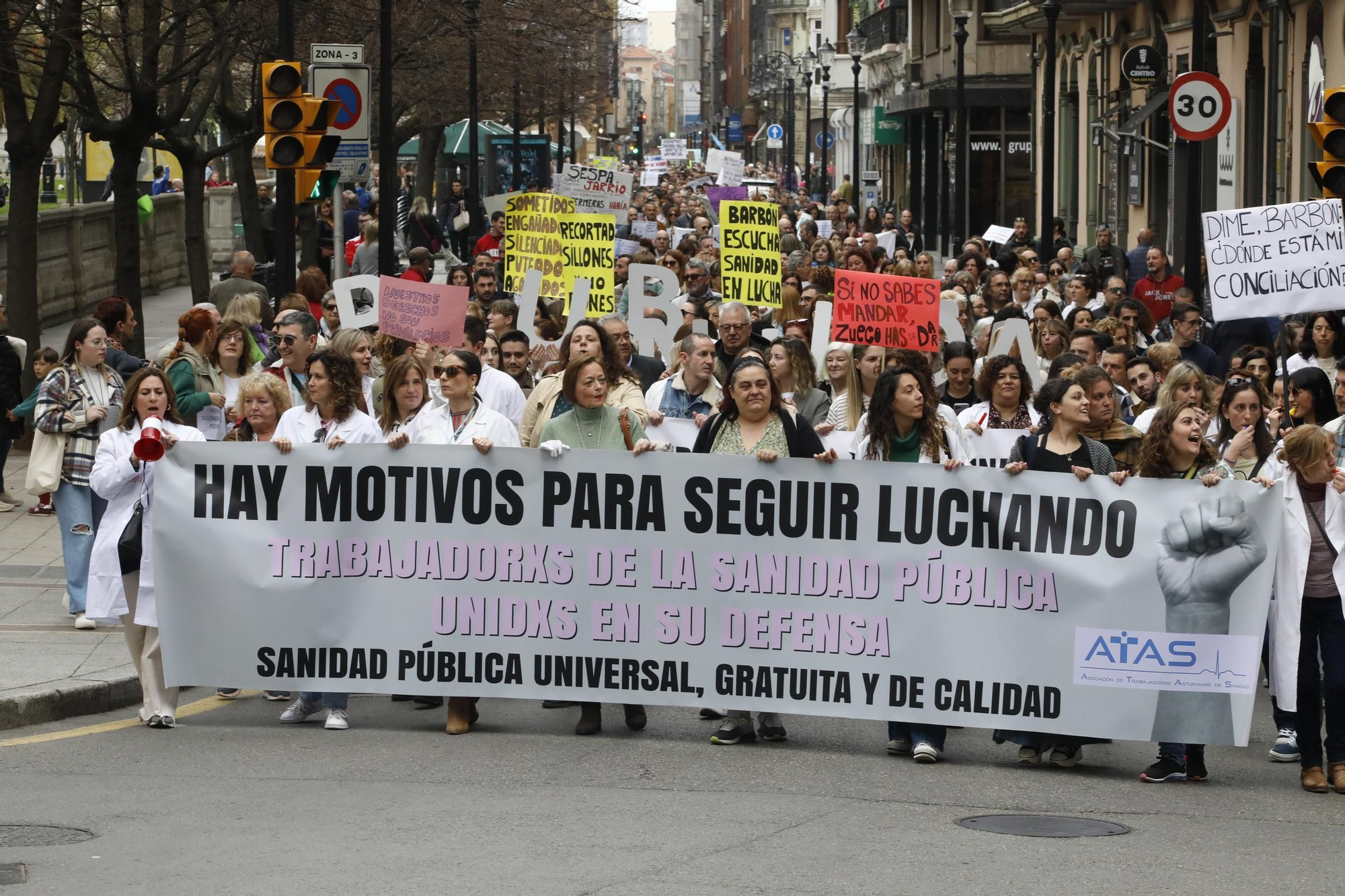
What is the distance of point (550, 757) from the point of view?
8398 mm

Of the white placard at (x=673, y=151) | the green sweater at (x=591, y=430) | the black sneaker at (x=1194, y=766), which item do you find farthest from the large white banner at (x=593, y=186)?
the white placard at (x=673, y=151)

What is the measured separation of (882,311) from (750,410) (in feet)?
8.81

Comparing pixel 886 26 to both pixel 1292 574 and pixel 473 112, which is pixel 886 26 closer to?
pixel 473 112

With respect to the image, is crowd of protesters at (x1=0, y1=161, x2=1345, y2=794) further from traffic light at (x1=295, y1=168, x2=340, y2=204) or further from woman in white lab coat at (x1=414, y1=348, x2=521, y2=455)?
traffic light at (x1=295, y1=168, x2=340, y2=204)

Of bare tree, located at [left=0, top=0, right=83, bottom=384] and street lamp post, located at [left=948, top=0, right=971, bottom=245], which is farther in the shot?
street lamp post, located at [left=948, top=0, right=971, bottom=245]

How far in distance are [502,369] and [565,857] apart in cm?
627

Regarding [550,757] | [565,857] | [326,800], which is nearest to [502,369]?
[550,757]

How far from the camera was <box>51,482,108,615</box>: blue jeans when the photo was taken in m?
11.2

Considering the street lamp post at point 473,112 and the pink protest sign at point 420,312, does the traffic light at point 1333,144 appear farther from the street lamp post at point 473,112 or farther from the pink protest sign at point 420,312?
the street lamp post at point 473,112

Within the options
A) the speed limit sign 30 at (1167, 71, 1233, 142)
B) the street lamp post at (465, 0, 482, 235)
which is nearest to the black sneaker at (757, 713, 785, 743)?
the speed limit sign 30 at (1167, 71, 1233, 142)

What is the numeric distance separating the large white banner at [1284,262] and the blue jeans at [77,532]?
6.29 meters

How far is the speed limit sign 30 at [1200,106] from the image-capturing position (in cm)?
1756

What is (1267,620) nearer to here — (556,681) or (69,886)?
(556,681)

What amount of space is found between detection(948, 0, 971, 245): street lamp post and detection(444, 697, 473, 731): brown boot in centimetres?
3195
